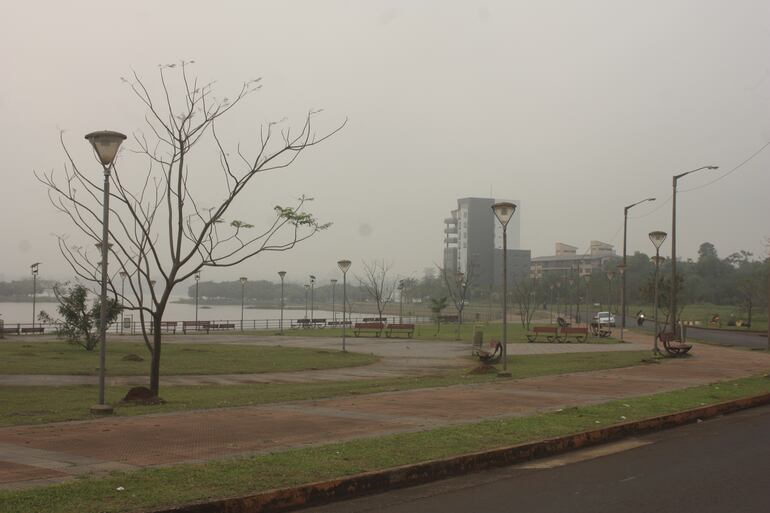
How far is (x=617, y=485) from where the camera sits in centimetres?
784

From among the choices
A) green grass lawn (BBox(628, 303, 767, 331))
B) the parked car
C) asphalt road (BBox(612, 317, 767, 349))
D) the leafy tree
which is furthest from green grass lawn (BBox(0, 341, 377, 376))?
green grass lawn (BBox(628, 303, 767, 331))

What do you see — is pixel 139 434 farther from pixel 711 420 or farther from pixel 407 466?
pixel 711 420

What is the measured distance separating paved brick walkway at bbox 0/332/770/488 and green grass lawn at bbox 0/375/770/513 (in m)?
0.58

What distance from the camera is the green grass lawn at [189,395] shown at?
41.5 feet

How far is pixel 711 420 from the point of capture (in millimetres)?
13133

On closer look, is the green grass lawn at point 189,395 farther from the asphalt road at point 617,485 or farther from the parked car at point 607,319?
the parked car at point 607,319

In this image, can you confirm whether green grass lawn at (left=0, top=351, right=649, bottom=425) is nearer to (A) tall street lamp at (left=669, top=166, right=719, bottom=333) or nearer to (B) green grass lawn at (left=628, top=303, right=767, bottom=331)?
(A) tall street lamp at (left=669, top=166, right=719, bottom=333)

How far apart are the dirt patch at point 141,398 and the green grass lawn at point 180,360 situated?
25.2 ft

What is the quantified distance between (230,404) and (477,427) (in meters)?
5.01

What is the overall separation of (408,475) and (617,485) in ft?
7.18

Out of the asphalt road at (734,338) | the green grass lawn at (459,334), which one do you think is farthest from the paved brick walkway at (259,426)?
the asphalt road at (734,338)

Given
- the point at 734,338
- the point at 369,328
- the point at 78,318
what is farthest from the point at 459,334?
the point at 78,318

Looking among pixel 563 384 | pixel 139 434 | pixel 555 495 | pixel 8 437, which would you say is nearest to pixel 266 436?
pixel 139 434

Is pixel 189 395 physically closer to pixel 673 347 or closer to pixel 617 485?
pixel 617 485
